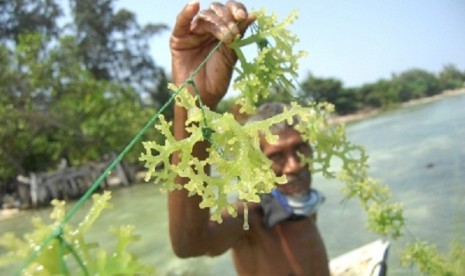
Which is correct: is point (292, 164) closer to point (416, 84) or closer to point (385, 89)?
point (385, 89)

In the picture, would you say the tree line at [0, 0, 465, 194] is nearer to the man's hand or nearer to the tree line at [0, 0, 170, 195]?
the tree line at [0, 0, 170, 195]

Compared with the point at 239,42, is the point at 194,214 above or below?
below

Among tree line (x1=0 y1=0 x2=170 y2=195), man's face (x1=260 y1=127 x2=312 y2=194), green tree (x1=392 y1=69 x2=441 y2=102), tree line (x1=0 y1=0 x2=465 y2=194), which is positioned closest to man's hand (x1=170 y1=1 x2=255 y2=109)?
man's face (x1=260 y1=127 x2=312 y2=194)

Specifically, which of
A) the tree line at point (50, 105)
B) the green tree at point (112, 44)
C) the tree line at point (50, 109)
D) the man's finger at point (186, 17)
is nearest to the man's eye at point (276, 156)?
the man's finger at point (186, 17)

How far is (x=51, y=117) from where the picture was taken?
2011 cm

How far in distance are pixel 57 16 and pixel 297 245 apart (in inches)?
1192

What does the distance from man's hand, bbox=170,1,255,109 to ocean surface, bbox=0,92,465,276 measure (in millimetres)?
1170

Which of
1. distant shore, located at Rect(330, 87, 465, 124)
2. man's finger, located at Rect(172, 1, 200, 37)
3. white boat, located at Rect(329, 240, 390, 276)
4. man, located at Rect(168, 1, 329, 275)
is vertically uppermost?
man's finger, located at Rect(172, 1, 200, 37)

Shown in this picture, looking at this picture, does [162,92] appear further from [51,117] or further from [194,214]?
[194,214]

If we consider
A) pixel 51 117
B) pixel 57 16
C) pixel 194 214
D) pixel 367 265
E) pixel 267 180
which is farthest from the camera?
pixel 57 16

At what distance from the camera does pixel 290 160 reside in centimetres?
251

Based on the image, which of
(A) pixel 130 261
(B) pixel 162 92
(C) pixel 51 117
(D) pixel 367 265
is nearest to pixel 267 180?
(A) pixel 130 261

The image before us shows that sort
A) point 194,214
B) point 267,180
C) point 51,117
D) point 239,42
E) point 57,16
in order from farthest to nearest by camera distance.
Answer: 1. point 57,16
2. point 51,117
3. point 194,214
4. point 239,42
5. point 267,180

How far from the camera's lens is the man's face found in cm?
250
